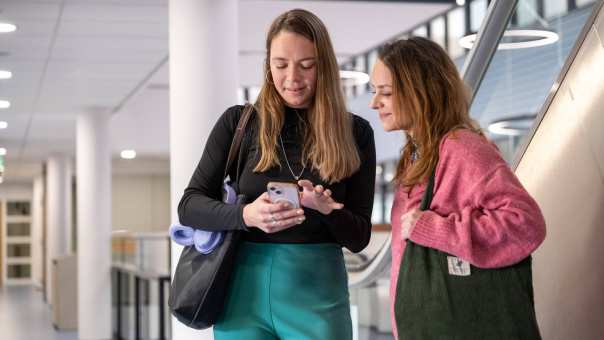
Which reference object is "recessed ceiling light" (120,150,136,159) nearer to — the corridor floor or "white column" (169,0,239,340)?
the corridor floor

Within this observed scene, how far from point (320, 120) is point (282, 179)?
0.60 ft

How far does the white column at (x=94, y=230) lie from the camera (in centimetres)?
Answer: 1332

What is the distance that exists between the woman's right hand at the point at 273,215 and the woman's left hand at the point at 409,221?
24cm

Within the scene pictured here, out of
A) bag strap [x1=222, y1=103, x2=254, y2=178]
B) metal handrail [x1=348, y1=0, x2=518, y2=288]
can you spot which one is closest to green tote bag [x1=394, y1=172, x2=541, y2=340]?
bag strap [x1=222, y1=103, x2=254, y2=178]

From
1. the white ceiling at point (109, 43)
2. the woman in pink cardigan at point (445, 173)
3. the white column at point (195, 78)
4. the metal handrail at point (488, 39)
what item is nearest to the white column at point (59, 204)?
the white ceiling at point (109, 43)

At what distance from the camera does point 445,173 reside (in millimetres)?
2049

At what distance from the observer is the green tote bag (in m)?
1.97

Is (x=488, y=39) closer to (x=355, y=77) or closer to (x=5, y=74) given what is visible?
(x=355, y=77)

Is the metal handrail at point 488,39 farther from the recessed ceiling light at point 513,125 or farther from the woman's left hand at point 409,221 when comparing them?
the woman's left hand at point 409,221

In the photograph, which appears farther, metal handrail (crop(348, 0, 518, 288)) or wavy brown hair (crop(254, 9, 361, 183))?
metal handrail (crop(348, 0, 518, 288))

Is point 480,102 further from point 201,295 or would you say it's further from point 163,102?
point 163,102

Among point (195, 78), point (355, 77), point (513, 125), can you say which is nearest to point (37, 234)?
point (355, 77)

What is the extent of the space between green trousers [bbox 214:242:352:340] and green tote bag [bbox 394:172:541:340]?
0.38 m

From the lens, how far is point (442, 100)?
213cm
